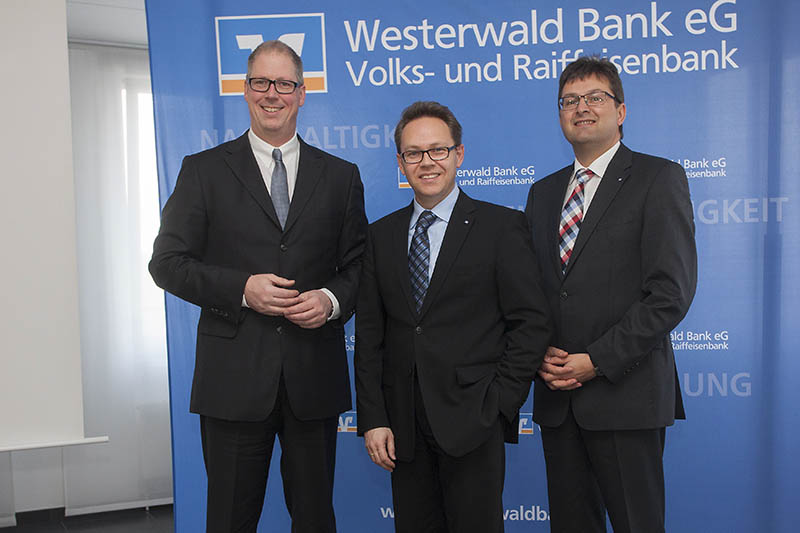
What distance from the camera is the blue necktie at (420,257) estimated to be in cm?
184

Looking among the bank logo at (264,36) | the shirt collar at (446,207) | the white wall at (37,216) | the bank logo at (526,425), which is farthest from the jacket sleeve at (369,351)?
the white wall at (37,216)

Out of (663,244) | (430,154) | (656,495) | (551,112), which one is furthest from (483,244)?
(551,112)

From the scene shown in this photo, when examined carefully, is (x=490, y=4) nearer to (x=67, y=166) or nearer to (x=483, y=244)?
(x=483, y=244)

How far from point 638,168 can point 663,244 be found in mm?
256

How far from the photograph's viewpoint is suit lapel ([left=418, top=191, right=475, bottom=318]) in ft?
5.90

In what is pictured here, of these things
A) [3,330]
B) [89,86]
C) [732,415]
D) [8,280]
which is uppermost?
[89,86]

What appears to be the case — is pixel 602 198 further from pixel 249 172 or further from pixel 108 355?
pixel 108 355

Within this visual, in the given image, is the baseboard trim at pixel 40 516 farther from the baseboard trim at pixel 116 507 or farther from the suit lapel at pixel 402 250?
the suit lapel at pixel 402 250

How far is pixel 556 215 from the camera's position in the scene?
1.95 m

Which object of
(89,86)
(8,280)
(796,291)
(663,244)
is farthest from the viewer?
(89,86)

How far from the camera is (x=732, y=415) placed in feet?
9.39

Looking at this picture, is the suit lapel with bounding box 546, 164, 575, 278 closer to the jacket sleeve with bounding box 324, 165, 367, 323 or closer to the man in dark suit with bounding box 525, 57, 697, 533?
the man in dark suit with bounding box 525, 57, 697, 533

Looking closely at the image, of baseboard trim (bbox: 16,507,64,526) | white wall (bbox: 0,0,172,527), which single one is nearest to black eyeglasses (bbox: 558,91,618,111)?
white wall (bbox: 0,0,172,527)

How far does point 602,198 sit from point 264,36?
1.81 metres
